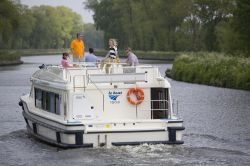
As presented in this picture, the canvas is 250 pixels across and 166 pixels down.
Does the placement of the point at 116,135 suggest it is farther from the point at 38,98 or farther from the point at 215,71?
the point at 215,71

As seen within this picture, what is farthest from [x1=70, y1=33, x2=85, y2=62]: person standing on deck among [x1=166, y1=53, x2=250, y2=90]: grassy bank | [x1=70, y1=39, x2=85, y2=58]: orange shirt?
[x1=166, y1=53, x2=250, y2=90]: grassy bank

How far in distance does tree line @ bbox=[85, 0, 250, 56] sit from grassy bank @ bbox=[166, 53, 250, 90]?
765 cm

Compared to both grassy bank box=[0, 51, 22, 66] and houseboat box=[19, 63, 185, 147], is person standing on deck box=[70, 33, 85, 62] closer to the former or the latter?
houseboat box=[19, 63, 185, 147]

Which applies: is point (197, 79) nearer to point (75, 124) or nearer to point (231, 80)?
point (231, 80)

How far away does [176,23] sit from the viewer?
145 metres

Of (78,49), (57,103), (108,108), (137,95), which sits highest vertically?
(78,49)

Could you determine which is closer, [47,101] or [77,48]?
[47,101]

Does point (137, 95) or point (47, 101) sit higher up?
point (137, 95)

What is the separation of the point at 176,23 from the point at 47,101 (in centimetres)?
12012

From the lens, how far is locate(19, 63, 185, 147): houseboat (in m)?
23.6

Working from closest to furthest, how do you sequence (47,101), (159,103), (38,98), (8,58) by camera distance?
(159,103) → (47,101) → (38,98) → (8,58)

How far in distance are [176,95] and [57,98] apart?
79.1ft

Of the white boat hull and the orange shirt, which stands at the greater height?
the orange shirt

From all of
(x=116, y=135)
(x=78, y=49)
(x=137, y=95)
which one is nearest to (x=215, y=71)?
(x=78, y=49)
